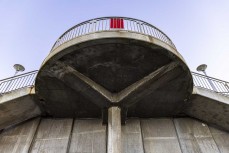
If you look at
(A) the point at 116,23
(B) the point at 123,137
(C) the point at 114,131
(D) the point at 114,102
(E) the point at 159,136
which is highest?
(A) the point at 116,23

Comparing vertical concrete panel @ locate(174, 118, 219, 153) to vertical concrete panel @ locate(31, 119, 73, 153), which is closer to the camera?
vertical concrete panel @ locate(31, 119, 73, 153)

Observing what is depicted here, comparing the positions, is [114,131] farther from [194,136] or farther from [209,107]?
[209,107]

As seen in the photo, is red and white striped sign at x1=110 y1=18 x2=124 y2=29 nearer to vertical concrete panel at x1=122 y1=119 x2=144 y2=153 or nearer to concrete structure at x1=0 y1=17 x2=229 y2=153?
concrete structure at x1=0 y1=17 x2=229 y2=153

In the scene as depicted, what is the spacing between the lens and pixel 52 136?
12.2 m

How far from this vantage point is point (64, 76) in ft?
35.7

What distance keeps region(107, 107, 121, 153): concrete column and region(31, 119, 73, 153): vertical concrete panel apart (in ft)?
8.24

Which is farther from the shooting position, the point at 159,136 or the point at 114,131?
the point at 159,136

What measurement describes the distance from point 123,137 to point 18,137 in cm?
518

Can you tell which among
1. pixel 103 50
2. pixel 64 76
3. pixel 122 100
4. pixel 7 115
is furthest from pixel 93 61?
pixel 7 115

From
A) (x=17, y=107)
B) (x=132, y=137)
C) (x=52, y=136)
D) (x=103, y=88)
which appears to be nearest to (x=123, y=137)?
(x=132, y=137)

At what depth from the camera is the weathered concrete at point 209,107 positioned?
12297 millimetres

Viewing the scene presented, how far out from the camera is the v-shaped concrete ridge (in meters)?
10.7

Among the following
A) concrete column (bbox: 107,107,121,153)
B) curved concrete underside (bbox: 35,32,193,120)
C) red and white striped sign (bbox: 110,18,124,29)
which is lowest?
concrete column (bbox: 107,107,121,153)

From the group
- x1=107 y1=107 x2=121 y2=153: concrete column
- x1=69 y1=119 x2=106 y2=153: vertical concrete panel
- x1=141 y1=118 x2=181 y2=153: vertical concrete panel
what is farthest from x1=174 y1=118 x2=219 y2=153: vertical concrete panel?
x1=69 y1=119 x2=106 y2=153: vertical concrete panel
